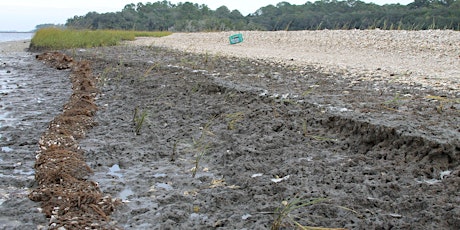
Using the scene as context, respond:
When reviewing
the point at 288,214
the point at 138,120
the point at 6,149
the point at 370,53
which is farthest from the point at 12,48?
the point at 288,214

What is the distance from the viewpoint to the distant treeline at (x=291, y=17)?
17719 mm

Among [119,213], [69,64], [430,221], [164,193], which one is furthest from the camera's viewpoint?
[69,64]

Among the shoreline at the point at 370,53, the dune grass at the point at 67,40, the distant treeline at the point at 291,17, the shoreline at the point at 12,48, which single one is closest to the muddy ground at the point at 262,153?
the shoreline at the point at 370,53

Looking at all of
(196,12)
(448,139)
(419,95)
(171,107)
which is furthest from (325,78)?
(196,12)

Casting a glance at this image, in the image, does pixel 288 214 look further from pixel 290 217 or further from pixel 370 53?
pixel 370 53

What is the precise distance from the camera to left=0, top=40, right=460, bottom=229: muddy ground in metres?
2.55

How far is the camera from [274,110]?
15.2 feet

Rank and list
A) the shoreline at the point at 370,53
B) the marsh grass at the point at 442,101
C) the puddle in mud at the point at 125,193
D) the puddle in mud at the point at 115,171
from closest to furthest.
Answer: the puddle in mud at the point at 125,193, the puddle in mud at the point at 115,171, the marsh grass at the point at 442,101, the shoreline at the point at 370,53

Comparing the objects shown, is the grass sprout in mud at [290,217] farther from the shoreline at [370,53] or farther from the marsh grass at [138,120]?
the shoreline at [370,53]

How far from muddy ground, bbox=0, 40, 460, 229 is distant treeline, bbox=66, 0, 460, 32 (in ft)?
33.8

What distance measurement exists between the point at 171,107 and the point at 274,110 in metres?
1.29

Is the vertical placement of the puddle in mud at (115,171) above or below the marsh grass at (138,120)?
below

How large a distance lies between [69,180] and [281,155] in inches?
58.2

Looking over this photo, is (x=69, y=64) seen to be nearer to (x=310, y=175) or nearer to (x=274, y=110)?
(x=274, y=110)
